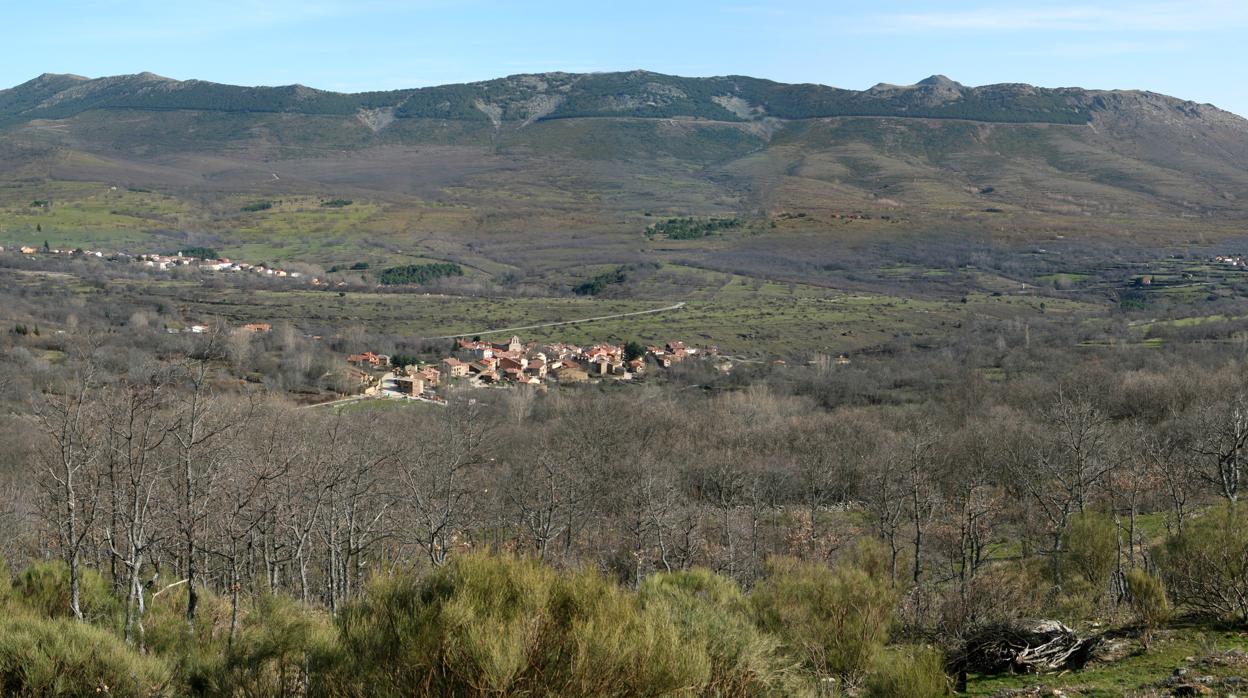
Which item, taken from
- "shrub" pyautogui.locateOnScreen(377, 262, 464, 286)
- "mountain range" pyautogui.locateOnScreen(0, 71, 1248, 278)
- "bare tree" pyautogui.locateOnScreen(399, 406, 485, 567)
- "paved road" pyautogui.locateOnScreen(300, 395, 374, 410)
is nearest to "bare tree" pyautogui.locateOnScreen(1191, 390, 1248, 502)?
"bare tree" pyautogui.locateOnScreen(399, 406, 485, 567)

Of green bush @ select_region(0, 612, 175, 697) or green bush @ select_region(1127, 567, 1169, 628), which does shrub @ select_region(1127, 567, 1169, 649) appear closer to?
green bush @ select_region(1127, 567, 1169, 628)

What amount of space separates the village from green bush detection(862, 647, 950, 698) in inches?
1832

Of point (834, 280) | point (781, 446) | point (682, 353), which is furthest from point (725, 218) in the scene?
point (781, 446)

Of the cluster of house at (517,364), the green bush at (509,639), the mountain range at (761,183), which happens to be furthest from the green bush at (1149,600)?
the mountain range at (761,183)

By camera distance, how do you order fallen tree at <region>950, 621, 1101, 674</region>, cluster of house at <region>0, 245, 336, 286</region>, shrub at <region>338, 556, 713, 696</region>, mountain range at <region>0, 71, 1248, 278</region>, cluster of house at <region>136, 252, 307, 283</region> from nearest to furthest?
1. shrub at <region>338, 556, 713, 696</region>
2. fallen tree at <region>950, 621, 1101, 674</region>
3. cluster of house at <region>0, 245, 336, 286</region>
4. cluster of house at <region>136, 252, 307, 283</region>
5. mountain range at <region>0, 71, 1248, 278</region>

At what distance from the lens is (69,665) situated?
7.82 meters

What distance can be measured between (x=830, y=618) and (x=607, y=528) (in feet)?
64.0

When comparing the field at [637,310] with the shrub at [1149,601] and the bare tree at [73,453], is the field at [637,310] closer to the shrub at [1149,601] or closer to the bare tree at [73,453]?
the bare tree at [73,453]

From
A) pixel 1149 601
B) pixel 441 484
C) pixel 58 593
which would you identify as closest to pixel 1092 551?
pixel 1149 601

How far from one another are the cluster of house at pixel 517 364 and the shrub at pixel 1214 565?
156ft

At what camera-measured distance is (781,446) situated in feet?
139

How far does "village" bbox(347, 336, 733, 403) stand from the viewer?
59.2 meters

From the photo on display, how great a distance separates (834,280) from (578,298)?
29.8m

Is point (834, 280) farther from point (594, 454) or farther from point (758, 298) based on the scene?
point (594, 454)
